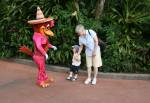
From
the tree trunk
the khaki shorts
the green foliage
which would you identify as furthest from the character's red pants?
the tree trunk

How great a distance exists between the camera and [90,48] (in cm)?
923

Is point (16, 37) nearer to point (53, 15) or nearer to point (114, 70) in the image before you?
point (53, 15)

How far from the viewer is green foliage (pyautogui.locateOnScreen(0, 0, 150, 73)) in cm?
1029

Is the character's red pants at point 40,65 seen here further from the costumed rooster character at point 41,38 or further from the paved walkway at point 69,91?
the paved walkway at point 69,91

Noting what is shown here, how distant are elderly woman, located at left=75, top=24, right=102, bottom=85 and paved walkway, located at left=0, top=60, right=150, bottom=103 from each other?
36 centimetres

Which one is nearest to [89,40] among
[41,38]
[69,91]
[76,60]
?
[76,60]

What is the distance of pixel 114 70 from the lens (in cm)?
1020

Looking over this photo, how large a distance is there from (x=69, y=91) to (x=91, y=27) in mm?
2247

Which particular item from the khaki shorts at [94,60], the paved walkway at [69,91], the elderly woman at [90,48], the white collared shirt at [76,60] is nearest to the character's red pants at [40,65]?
the paved walkway at [69,91]

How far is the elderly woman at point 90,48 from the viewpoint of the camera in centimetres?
912

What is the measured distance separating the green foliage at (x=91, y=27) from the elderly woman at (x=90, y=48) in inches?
31.1

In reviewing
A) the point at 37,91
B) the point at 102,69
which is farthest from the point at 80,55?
the point at 37,91

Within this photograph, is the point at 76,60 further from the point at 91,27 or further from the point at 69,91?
the point at 91,27

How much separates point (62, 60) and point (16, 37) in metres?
1.63
